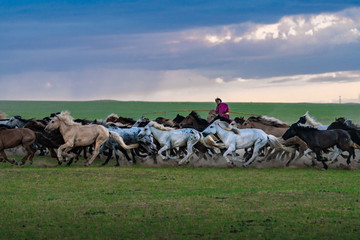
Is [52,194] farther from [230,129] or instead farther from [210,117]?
[210,117]

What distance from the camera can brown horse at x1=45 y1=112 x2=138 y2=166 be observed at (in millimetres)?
17203

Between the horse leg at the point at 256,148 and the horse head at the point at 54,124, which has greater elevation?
the horse head at the point at 54,124

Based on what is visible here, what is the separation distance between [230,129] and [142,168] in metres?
2.71

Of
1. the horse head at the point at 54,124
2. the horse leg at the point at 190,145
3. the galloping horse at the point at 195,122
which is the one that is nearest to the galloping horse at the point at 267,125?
the galloping horse at the point at 195,122

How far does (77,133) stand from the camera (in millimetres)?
17344

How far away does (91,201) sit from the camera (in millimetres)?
11195

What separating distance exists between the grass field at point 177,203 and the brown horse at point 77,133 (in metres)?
0.67

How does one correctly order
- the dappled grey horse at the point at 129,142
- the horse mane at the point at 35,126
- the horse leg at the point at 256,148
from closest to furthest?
the horse leg at the point at 256,148
the dappled grey horse at the point at 129,142
the horse mane at the point at 35,126

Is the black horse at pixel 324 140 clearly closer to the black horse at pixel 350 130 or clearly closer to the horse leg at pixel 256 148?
the black horse at pixel 350 130

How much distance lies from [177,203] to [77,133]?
7.16m

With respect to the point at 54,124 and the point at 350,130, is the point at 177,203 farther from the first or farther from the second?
the point at 350,130

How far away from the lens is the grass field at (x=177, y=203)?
8602 millimetres

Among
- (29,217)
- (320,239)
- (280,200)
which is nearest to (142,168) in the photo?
(280,200)

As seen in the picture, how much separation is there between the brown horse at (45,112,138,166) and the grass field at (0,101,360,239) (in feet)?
2.19
